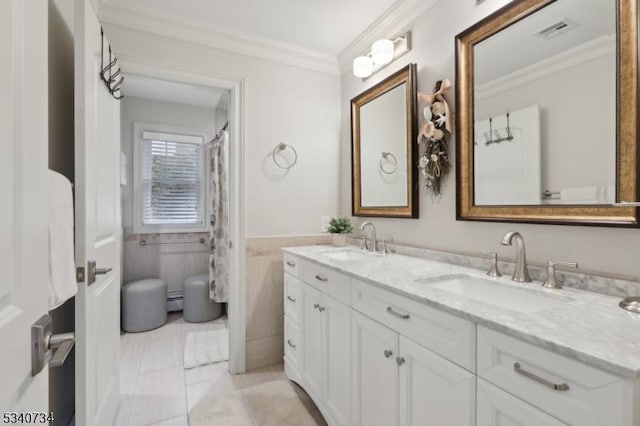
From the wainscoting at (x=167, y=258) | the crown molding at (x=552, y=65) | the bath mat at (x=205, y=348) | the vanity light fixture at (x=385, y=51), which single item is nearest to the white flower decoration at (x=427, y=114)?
the crown molding at (x=552, y=65)

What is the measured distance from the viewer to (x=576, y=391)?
67cm

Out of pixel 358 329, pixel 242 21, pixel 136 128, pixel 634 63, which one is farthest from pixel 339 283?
pixel 136 128

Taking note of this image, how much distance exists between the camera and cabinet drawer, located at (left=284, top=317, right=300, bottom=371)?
6.74 feet

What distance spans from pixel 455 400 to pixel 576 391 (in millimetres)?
350

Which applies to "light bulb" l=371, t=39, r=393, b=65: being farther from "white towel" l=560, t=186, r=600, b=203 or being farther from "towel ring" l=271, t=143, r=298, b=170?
"white towel" l=560, t=186, r=600, b=203

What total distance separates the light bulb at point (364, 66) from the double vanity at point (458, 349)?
4.37 feet

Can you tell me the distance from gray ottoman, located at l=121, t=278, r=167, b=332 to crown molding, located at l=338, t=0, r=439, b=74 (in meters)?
2.83

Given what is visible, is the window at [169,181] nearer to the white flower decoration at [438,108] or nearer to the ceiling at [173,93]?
the ceiling at [173,93]

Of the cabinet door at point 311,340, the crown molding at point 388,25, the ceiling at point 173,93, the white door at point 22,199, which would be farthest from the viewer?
the ceiling at point 173,93

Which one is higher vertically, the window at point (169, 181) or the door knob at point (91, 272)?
the window at point (169, 181)

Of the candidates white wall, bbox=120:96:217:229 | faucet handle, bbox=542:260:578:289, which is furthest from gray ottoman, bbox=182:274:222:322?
faucet handle, bbox=542:260:578:289

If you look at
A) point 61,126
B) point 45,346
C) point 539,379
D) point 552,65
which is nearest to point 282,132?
point 61,126

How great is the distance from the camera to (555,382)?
0.71 metres

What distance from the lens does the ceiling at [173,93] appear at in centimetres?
314
